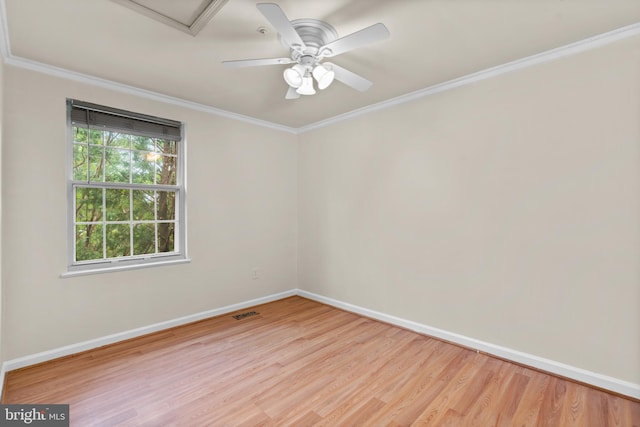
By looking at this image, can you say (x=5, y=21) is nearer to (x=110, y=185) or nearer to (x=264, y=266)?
(x=110, y=185)

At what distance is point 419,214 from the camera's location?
3.08 metres

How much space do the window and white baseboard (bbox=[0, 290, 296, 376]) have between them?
654mm

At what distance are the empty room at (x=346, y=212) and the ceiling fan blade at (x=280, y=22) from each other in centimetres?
2

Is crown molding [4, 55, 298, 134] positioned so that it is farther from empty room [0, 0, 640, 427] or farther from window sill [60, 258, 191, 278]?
window sill [60, 258, 191, 278]

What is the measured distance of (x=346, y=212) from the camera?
3773mm

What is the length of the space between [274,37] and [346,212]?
216cm

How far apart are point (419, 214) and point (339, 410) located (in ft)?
6.30

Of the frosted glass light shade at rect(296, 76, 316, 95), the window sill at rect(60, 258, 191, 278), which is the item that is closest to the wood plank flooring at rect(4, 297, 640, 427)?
the window sill at rect(60, 258, 191, 278)

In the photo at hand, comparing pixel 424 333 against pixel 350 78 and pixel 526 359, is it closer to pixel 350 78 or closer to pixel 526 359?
pixel 526 359

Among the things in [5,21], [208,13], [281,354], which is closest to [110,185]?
[5,21]

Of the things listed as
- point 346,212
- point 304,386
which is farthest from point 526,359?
point 346,212

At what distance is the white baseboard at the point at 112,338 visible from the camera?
2.40 metres

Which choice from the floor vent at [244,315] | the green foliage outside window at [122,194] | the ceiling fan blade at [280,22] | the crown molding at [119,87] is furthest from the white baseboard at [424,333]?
the ceiling fan blade at [280,22]

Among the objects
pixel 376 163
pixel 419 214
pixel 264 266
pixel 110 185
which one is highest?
pixel 376 163
